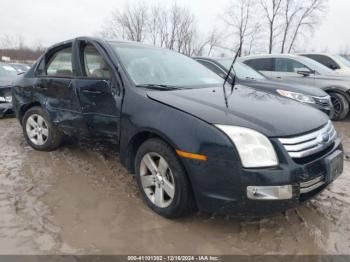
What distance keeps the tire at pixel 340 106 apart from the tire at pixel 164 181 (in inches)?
243

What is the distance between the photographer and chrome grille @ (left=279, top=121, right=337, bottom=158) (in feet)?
7.99

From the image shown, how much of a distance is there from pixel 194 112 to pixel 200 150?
12.7 inches

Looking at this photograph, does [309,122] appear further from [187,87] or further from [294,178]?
[187,87]

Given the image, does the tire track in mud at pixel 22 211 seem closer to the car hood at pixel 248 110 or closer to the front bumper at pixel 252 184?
the front bumper at pixel 252 184

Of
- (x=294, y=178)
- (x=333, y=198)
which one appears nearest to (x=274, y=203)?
(x=294, y=178)

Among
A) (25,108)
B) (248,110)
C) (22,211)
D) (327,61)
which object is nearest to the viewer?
(248,110)

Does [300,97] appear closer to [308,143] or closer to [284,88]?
[284,88]

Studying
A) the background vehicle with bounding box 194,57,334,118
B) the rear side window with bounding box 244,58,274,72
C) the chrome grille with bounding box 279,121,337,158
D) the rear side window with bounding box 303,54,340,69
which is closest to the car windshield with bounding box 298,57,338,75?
the rear side window with bounding box 244,58,274,72

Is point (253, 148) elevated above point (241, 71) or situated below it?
below

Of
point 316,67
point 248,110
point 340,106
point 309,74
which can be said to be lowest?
point 340,106

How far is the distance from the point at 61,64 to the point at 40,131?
1070 mm

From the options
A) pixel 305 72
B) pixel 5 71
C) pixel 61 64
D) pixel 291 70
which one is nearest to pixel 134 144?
pixel 61 64

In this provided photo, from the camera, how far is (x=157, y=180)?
115 inches

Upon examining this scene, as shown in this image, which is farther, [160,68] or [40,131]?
[40,131]
